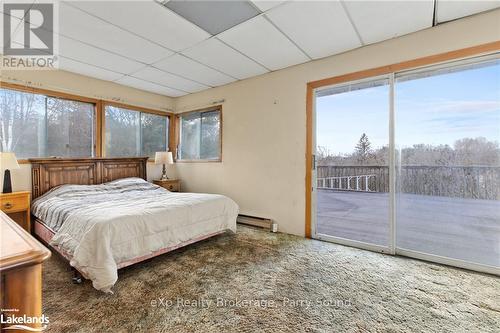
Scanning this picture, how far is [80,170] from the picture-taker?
3.81m

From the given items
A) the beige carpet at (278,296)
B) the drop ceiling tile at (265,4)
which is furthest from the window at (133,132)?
the drop ceiling tile at (265,4)

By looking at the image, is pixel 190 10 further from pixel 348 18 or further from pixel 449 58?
pixel 449 58

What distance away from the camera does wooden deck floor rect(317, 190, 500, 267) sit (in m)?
2.39

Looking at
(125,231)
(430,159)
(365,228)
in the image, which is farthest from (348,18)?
(125,231)

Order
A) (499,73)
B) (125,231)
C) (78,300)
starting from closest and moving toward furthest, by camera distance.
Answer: (78,300)
(125,231)
(499,73)

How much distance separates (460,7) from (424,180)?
1.75m

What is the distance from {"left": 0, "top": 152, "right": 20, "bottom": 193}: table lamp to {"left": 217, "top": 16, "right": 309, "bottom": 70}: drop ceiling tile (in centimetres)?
299

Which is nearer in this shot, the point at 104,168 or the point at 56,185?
the point at 56,185

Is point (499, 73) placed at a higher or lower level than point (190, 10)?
lower

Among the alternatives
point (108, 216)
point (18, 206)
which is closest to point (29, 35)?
point (18, 206)

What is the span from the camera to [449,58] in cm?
248

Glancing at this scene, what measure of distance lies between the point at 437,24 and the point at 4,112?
5.56m

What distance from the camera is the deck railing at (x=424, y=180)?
2.39 m

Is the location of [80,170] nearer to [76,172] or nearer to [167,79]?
[76,172]
